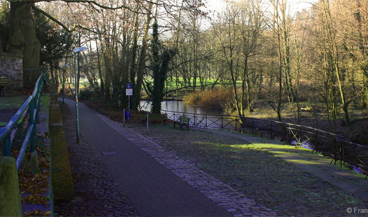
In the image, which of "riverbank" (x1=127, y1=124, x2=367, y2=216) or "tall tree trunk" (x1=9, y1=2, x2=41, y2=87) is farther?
"tall tree trunk" (x1=9, y1=2, x2=41, y2=87)

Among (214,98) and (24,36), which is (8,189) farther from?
(214,98)

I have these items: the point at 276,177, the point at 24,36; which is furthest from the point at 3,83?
the point at 276,177

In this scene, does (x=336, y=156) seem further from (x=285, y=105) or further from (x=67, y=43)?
(x=67, y=43)

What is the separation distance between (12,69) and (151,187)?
11943mm

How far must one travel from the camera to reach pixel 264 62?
105ft

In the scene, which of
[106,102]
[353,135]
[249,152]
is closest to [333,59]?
[353,135]

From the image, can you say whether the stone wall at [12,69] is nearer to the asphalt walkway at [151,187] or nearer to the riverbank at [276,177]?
the asphalt walkway at [151,187]

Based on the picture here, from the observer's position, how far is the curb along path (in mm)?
6518

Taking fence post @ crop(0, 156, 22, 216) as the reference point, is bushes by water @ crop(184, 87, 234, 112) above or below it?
above

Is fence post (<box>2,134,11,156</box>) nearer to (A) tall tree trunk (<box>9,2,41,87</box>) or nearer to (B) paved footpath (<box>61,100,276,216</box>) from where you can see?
(B) paved footpath (<box>61,100,276,216</box>)

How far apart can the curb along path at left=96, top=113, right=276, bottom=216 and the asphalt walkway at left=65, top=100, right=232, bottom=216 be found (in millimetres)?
181

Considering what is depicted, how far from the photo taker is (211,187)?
26.1 feet

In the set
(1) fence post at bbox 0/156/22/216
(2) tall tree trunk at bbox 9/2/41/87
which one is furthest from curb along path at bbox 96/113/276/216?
(2) tall tree trunk at bbox 9/2/41/87

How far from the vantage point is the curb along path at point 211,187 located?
6.52m
